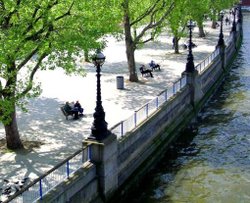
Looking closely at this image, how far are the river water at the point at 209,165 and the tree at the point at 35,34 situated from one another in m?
6.24

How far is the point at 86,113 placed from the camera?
2552 centimetres

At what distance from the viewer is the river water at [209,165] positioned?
1848cm

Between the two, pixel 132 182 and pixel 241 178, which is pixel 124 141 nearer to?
pixel 132 182

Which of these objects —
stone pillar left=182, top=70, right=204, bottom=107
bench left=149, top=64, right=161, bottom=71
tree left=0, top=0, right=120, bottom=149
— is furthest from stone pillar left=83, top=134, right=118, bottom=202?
bench left=149, top=64, right=161, bottom=71

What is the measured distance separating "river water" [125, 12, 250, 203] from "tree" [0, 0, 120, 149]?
624 centimetres

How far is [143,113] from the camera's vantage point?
859 inches

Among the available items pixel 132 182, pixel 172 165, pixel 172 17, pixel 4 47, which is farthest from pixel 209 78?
pixel 4 47

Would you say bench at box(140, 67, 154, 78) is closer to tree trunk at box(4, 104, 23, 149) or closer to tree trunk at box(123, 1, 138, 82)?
tree trunk at box(123, 1, 138, 82)

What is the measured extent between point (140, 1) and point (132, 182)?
60.4ft

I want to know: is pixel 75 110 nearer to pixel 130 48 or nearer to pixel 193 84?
pixel 193 84

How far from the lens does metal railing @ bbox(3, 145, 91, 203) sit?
42.9 ft

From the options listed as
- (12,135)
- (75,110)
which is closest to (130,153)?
(12,135)

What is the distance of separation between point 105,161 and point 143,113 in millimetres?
5931

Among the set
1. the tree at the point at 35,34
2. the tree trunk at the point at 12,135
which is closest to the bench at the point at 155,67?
the tree at the point at 35,34
